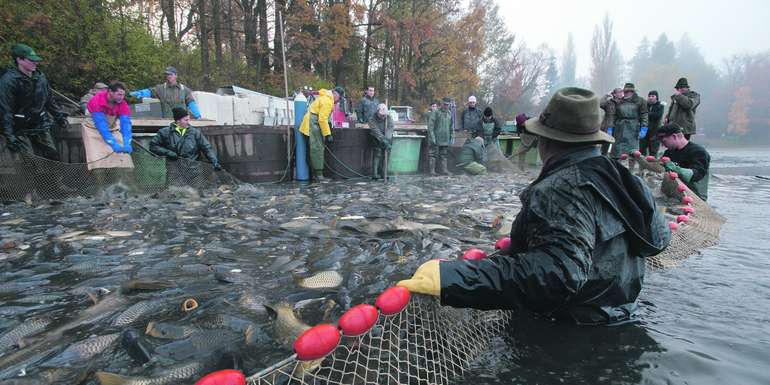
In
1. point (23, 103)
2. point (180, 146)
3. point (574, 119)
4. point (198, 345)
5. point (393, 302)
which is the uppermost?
point (23, 103)

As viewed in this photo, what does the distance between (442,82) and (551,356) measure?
1330 inches

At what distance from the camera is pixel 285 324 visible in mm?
2926

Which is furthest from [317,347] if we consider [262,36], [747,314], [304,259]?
[262,36]

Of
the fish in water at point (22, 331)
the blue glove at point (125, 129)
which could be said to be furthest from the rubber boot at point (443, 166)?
the fish in water at point (22, 331)

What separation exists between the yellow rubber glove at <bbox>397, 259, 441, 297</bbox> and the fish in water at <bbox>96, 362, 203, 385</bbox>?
4.41 feet

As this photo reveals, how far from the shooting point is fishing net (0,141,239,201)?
7090mm

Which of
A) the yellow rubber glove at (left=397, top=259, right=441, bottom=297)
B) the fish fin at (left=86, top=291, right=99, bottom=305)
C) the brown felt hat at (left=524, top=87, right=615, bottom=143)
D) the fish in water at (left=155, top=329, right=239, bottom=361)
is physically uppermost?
the brown felt hat at (left=524, top=87, right=615, bottom=143)

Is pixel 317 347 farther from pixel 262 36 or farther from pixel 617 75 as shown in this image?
pixel 617 75

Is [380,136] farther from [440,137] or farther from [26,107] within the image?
[26,107]

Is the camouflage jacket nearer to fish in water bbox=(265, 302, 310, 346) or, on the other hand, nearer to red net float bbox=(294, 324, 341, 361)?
fish in water bbox=(265, 302, 310, 346)

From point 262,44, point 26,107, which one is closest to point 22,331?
point 26,107

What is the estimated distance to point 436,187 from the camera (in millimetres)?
10953

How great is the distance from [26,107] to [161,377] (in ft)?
25.5

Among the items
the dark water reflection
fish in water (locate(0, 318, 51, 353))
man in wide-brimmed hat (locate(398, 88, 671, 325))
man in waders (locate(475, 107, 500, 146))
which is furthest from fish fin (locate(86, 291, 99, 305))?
man in waders (locate(475, 107, 500, 146))
